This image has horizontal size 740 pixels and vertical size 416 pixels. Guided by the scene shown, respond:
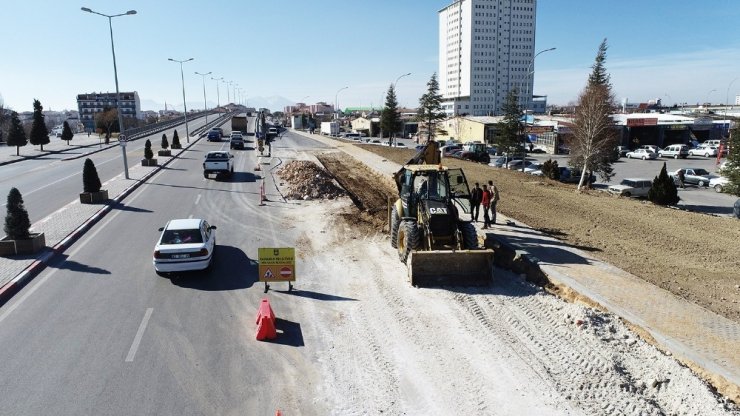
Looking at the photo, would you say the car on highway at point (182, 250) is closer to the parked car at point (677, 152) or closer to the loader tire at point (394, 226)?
the loader tire at point (394, 226)

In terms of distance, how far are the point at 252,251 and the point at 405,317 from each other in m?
7.03

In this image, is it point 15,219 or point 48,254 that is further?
point 48,254

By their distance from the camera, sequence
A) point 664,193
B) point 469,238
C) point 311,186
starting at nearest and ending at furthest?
point 469,238 → point 311,186 → point 664,193

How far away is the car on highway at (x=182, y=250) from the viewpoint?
41.9 feet

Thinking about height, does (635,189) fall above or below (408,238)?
below

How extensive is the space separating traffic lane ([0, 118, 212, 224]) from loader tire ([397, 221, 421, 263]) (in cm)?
1538

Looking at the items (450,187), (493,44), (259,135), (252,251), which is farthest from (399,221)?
(493,44)

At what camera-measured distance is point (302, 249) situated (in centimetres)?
1642

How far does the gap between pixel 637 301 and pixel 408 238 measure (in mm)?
5696

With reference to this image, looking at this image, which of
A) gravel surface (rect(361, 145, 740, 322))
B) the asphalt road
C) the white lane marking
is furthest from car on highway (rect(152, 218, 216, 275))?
gravel surface (rect(361, 145, 740, 322))

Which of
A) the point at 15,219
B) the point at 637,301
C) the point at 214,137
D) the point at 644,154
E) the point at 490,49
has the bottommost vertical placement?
the point at 637,301

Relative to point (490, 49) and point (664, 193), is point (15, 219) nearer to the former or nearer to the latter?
point (664, 193)

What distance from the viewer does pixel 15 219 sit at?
49.2 feet

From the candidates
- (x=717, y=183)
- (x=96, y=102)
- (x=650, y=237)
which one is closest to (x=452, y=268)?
(x=650, y=237)
